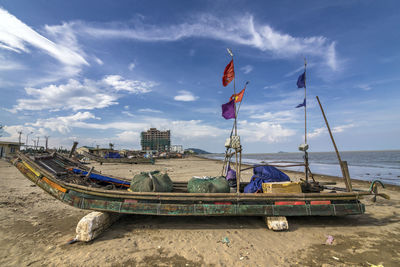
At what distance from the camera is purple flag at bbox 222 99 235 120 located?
6394 mm

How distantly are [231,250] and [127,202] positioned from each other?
9.11 ft

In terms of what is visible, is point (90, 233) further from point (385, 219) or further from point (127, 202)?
point (385, 219)

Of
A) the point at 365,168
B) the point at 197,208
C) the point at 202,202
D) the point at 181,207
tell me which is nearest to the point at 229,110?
the point at 202,202

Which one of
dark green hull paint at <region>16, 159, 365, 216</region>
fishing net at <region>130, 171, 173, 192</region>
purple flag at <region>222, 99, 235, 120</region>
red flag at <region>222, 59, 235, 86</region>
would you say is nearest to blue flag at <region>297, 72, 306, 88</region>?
red flag at <region>222, 59, 235, 86</region>

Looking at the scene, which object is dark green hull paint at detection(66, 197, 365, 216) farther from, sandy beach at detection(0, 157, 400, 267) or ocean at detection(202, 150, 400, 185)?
ocean at detection(202, 150, 400, 185)

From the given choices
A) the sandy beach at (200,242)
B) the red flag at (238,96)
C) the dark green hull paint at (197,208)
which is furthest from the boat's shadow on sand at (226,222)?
the red flag at (238,96)

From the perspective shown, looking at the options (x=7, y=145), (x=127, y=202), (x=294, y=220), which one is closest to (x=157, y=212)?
(x=127, y=202)

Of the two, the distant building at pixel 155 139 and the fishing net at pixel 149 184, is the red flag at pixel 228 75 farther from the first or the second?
the distant building at pixel 155 139

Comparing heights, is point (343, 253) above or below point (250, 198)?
below

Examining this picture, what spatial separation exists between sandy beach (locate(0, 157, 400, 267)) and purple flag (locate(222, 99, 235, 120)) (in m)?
3.36

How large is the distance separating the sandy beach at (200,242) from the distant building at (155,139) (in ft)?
319

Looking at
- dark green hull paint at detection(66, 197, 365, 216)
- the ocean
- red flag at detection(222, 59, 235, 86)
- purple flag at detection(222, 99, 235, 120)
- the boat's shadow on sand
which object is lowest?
the ocean

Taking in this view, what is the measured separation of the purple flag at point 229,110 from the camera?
6.39m

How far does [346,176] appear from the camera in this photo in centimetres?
543
